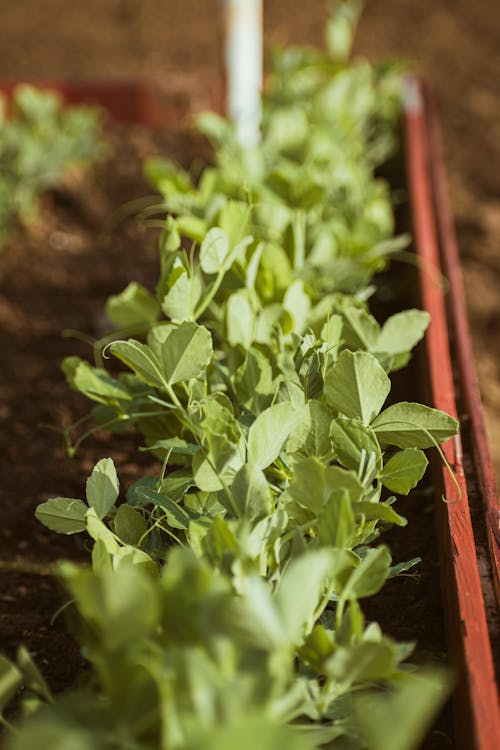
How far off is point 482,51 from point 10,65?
7.72 ft

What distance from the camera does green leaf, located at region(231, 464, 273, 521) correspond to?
2.89 ft

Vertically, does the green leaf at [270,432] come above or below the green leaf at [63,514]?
above

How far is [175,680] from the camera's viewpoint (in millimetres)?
659

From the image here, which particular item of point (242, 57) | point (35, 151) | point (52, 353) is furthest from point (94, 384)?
point (242, 57)

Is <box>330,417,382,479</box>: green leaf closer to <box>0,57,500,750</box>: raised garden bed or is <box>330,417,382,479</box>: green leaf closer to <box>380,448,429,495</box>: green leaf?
<box>380,448,429,495</box>: green leaf

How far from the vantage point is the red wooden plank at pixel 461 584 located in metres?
0.84

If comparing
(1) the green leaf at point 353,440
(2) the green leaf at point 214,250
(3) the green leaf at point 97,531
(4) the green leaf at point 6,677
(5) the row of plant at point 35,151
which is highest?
(5) the row of plant at point 35,151

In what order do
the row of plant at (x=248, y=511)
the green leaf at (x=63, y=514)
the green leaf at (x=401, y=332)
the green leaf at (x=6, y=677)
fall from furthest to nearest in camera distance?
the green leaf at (x=401, y=332), the green leaf at (x=63, y=514), the green leaf at (x=6, y=677), the row of plant at (x=248, y=511)

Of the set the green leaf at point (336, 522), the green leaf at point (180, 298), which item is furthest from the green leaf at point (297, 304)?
the green leaf at point (336, 522)

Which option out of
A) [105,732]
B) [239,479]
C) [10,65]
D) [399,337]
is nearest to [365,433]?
[239,479]

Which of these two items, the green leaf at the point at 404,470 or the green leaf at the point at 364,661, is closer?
the green leaf at the point at 364,661

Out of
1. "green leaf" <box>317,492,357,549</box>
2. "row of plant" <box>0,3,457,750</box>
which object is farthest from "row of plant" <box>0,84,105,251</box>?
"green leaf" <box>317,492,357,549</box>

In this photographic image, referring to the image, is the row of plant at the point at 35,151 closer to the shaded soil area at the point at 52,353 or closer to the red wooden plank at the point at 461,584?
the shaded soil area at the point at 52,353

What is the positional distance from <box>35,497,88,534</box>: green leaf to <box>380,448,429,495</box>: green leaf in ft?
1.06
